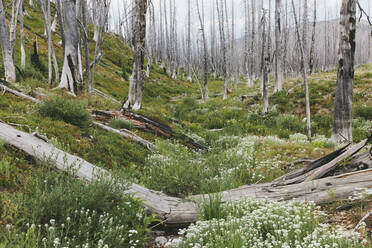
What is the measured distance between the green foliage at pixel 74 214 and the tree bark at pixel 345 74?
706 cm

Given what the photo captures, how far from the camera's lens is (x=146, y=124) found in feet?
30.7

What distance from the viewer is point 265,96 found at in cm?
1337

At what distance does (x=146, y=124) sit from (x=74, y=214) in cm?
681

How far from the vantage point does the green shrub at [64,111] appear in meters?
6.28

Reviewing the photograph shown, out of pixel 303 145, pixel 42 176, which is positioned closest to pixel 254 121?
pixel 303 145

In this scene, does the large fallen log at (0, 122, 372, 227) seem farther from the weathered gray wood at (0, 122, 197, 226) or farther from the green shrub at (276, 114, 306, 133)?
the green shrub at (276, 114, 306, 133)

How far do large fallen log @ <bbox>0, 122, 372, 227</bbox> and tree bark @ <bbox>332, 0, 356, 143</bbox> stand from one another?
4.43m

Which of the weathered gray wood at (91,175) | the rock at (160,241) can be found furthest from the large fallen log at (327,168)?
the rock at (160,241)

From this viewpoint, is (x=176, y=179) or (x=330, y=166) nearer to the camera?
(x=330, y=166)

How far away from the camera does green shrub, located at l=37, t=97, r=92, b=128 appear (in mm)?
6279

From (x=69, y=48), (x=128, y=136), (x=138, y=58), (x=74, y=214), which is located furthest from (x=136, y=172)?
(x=138, y=58)

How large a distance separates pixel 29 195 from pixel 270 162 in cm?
522

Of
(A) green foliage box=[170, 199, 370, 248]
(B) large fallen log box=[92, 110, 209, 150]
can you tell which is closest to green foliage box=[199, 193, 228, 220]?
(A) green foliage box=[170, 199, 370, 248]

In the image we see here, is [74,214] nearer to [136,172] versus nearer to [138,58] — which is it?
[136,172]
